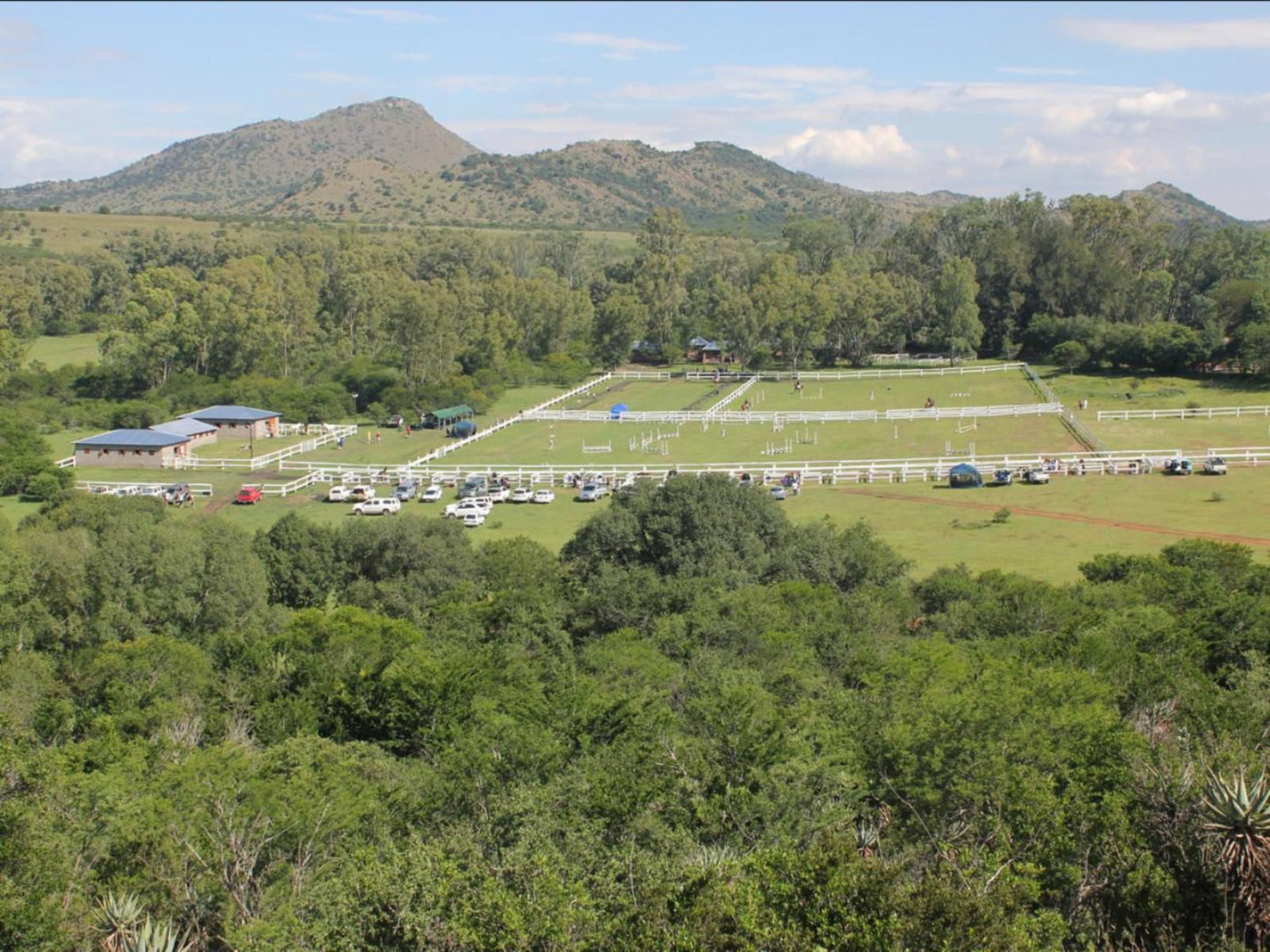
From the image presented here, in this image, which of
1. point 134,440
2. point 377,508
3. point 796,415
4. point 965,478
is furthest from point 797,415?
point 134,440

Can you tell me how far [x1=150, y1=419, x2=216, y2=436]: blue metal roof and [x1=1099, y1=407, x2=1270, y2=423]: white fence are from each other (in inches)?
1745

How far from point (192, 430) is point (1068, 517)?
40771mm

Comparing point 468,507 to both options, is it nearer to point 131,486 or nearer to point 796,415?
point 131,486

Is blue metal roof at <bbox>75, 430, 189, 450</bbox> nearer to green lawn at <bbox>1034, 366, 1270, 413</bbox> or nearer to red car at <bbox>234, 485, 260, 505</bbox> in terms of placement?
red car at <bbox>234, 485, 260, 505</bbox>

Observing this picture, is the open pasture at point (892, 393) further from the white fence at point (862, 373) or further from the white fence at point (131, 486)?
the white fence at point (131, 486)

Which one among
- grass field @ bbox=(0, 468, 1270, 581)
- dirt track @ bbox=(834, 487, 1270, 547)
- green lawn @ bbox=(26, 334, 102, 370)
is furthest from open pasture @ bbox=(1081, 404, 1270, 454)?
green lawn @ bbox=(26, 334, 102, 370)

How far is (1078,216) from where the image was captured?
104938 millimetres

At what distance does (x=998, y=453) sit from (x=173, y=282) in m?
56.8

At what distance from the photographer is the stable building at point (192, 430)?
204ft

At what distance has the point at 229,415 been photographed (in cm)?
6681

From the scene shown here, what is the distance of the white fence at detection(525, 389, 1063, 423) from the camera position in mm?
68812

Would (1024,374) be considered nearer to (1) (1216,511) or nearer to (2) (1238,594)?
(1) (1216,511)

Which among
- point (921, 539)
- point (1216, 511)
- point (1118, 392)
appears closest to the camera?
point (921, 539)

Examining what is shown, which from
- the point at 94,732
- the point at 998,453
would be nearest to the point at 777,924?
the point at 94,732
